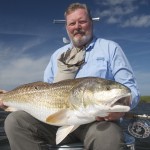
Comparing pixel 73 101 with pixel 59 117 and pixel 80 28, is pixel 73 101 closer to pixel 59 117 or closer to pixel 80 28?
pixel 59 117

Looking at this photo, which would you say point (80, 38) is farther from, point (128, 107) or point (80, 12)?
point (128, 107)

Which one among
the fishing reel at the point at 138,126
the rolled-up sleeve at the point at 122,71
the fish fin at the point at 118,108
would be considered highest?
the rolled-up sleeve at the point at 122,71

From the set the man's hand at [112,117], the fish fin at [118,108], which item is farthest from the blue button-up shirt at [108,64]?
the fish fin at [118,108]

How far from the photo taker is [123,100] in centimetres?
479

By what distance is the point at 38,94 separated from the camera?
5.59 m

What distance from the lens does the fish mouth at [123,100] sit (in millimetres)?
4672

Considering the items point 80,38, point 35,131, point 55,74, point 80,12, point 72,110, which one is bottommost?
point 35,131

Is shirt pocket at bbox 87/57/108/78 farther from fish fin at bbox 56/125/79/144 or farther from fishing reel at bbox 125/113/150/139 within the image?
fish fin at bbox 56/125/79/144

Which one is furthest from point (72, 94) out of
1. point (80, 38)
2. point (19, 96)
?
point (80, 38)

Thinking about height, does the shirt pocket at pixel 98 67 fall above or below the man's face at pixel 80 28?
below

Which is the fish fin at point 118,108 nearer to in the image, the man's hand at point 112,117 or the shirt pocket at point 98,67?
the man's hand at point 112,117

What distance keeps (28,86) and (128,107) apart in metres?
1.85

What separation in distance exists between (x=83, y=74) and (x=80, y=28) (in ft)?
3.11

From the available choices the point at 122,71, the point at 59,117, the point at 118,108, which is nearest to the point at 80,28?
the point at 122,71
